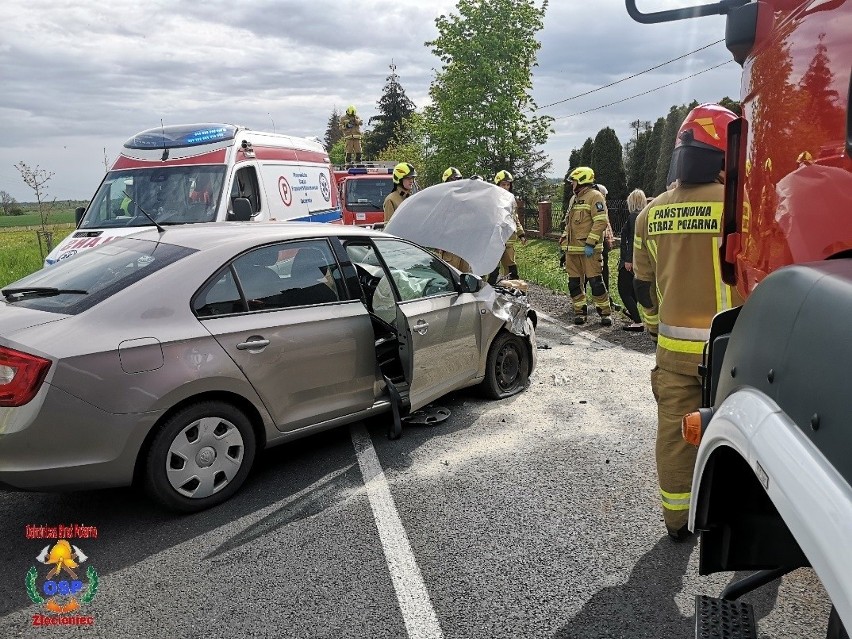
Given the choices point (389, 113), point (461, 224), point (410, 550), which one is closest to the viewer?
point (410, 550)

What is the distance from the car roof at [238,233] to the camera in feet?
12.7

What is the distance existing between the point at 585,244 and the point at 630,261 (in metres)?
0.85

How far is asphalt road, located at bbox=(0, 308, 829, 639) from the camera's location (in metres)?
2.60

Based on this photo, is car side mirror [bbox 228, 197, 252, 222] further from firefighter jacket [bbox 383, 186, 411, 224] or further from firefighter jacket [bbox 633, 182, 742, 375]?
firefighter jacket [bbox 633, 182, 742, 375]

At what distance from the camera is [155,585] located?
287 centimetres

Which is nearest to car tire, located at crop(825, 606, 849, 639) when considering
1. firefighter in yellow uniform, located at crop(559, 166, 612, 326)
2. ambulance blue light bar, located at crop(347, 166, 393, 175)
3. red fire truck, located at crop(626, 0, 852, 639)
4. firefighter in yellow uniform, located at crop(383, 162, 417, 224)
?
red fire truck, located at crop(626, 0, 852, 639)

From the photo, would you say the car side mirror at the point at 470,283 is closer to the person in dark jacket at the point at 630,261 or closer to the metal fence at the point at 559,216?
the person in dark jacket at the point at 630,261

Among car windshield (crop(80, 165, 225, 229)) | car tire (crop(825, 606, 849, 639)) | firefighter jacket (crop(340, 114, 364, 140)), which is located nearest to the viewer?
car tire (crop(825, 606, 849, 639))

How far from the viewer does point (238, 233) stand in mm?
4047

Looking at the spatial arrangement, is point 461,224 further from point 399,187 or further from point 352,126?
point 352,126

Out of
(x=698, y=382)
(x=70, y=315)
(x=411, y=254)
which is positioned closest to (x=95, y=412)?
(x=70, y=315)

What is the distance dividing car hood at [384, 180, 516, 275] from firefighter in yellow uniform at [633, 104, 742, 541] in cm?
234

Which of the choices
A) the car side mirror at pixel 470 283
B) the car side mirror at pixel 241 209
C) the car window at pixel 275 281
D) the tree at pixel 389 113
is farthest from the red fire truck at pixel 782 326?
the tree at pixel 389 113

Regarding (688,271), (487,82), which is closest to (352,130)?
(487,82)
